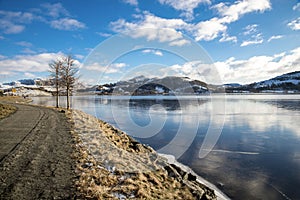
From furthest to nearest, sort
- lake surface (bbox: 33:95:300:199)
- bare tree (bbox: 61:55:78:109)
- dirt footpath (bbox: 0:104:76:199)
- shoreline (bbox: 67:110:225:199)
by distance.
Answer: bare tree (bbox: 61:55:78:109)
lake surface (bbox: 33:95:300:199)
shoreline (bbox: 67:110:225:199)
dirt footpath (bbox: 0:104:76:199)

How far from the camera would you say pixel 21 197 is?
230 inches

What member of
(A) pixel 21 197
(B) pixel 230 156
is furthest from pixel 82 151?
(B) pixel 230 156

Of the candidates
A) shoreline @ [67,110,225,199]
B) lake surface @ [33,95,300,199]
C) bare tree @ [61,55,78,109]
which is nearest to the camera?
shoreline @ [67,110,225,199]

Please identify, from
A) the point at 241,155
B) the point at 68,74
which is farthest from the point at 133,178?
the point at 68,74

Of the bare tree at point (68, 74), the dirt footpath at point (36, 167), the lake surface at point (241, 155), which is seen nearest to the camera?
the dirt footpath at point (36, 167)

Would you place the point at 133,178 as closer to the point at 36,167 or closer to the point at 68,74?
the point at 36,167

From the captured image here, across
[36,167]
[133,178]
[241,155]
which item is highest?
[36,167]

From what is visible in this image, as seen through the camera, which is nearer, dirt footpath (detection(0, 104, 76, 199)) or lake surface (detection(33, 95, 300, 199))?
dirt footpath (detection(0, 104, 76, 199))

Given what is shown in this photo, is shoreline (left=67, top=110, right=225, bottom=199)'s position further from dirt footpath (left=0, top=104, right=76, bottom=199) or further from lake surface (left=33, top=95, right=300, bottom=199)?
lake surface (left=33, top=95, right=300, bottom=199)

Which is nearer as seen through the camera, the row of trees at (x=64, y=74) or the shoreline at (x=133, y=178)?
the shoreline at (x=133, y=178)

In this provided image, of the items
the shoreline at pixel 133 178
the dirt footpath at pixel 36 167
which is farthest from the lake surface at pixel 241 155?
the dirt footpath at pixel 36 167

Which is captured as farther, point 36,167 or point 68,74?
point 68,74

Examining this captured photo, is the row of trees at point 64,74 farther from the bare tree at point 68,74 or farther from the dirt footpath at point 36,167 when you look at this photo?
the dirt footpath at point 36,167

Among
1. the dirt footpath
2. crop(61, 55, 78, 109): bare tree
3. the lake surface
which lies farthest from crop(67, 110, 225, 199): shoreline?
crop(61, 55, 78, 109): bare tree
